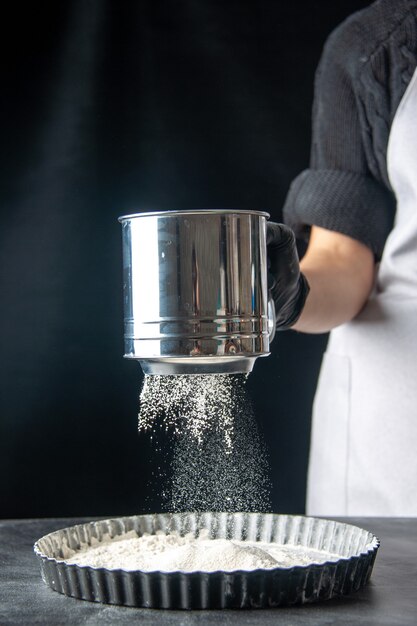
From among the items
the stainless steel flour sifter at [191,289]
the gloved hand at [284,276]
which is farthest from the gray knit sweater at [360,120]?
the stainless steel flour sifter at [191,289]

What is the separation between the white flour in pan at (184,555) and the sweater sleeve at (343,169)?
1.97 ft

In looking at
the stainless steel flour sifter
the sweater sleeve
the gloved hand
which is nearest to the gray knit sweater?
the sweater sleeve

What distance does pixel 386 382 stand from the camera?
129 centimetres

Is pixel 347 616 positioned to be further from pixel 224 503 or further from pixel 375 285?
pixel 375 285

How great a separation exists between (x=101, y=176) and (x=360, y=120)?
454 millimetres

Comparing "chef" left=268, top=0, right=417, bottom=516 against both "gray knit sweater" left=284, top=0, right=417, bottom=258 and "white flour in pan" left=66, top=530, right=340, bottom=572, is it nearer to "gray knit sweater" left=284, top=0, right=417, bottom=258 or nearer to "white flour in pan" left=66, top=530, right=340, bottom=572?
"gray knit sweater" left=284, top=0, right=417, bottom=258

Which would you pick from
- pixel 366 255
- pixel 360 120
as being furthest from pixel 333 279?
pixel 360 120

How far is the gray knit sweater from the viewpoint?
4.35 ft

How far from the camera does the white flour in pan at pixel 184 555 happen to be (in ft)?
2.40

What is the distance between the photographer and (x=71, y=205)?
152cm

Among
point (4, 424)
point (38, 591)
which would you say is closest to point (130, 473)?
point (4, 424)

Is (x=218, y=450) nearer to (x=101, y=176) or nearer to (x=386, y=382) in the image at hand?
(x=386, y=382)

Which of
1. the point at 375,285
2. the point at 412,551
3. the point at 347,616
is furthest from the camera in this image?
the point at 375,285

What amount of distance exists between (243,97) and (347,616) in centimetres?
113
